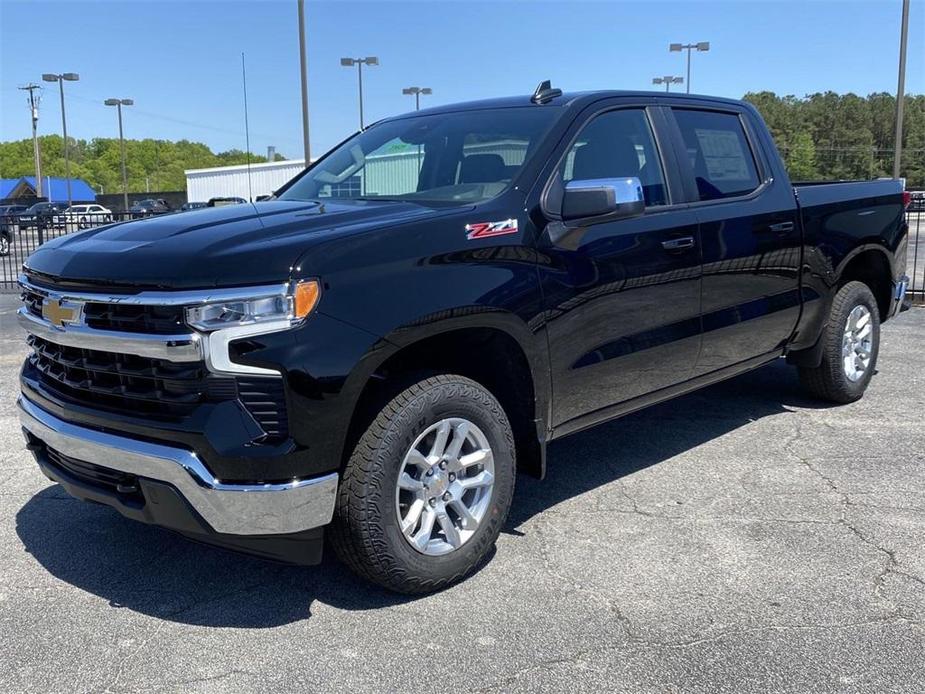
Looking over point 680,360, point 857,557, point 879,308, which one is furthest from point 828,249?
point 857,557

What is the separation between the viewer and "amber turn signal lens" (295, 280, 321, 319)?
2.85m

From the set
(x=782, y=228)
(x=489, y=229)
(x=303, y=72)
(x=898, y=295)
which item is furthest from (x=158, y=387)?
(x=303, y=72)

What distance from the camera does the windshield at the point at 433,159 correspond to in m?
3.88

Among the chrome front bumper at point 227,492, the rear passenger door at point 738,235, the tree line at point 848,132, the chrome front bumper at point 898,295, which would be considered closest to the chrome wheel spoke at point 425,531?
the chrome front bumper at point 227,492

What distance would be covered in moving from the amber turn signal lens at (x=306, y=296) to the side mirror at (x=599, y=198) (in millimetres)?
1264

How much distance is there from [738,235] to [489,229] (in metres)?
1.83

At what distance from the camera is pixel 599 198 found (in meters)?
3.59

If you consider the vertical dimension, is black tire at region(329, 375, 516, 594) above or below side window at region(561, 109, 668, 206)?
below

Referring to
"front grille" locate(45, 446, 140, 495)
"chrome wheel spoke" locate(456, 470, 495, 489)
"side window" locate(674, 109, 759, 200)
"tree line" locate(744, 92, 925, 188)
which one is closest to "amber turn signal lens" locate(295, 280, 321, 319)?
"front grille" locate(45, 446, 140, 495)

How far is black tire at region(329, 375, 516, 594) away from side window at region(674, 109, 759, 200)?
1.95 meters

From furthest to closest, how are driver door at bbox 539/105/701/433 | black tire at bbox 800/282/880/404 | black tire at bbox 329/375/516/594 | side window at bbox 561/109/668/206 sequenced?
black tire at bbox 800/282/880/404 < side window at bbox 561/109/668/206 < driver door at bbox 539/105/701/433 < black tire at bbox 329/375/516/594

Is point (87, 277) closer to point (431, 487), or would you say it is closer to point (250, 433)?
point (250, 433)

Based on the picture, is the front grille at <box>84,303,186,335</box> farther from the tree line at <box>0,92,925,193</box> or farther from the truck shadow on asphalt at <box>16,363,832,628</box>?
the tree line at <box>0,92,925,193</box>

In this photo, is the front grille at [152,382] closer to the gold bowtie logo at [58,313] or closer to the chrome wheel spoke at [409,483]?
the gold bowtie logo at [58,313]
